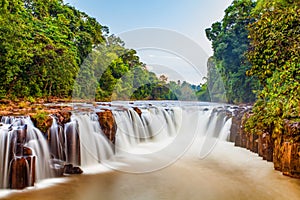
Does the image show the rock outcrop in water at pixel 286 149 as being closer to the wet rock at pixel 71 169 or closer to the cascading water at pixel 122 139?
the cascading water at pixel 122 139

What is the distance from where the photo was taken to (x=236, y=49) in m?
19.0

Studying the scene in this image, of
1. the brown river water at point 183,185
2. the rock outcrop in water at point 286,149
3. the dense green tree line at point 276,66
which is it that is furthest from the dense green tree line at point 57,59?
the rock outcrop in water at point 286,149

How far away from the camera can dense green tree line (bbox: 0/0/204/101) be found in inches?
393

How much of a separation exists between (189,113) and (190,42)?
4659mm

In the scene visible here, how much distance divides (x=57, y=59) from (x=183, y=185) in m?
9.72

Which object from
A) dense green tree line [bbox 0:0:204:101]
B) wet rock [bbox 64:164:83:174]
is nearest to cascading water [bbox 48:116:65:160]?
wet rock [bbox 64:164:83:174]

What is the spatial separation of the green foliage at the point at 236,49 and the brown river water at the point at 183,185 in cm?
1404

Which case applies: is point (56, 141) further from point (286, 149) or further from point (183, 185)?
point (286, 149)

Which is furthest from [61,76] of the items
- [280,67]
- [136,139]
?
[280,67]

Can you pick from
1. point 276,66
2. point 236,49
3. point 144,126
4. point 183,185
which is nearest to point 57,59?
point 144,126

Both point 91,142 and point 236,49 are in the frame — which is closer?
point 91,142

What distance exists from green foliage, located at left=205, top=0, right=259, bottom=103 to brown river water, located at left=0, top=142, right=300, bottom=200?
46.1ft

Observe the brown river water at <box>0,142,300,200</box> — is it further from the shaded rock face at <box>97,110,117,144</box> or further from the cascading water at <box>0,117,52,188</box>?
the shaded rock face at <box>97,110,117,144</box>

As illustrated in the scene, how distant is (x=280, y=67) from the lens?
427 centimetres
